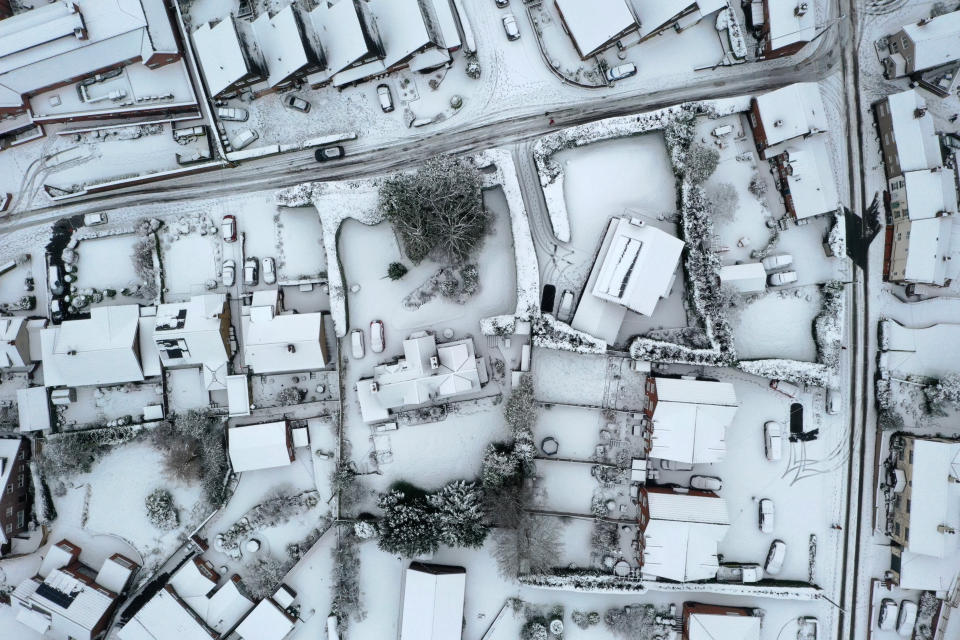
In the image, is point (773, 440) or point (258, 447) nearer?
point (773, 440)

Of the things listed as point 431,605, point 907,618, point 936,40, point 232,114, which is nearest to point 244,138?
point 232,114

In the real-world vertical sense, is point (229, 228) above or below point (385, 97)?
below

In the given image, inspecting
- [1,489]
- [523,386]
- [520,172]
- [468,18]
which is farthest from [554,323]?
[1,489]

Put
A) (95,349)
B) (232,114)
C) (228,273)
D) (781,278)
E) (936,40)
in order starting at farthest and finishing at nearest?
(232,114), (228,273), (95,349), (781,278), (936,40)

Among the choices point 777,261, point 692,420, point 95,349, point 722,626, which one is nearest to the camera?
point 692,420

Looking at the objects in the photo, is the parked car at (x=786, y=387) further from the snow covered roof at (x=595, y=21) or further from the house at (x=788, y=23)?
the snow covered roof at (x=595, y=21)

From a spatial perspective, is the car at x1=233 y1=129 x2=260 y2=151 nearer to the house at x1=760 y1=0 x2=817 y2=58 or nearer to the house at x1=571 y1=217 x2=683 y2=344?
the house at x1=571 y1=217 x2=683 y2=344

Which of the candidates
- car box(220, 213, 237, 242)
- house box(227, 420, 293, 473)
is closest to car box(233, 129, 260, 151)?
car box(220, 213, 237, 242)

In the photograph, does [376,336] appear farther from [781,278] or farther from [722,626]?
[722,626]
